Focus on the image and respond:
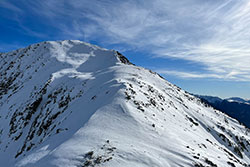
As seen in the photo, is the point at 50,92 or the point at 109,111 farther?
the point at 50,92

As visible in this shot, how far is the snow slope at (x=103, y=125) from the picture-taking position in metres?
8.39

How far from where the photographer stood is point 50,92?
28.3 m

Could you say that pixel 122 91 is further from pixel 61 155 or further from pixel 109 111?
pixel 61 155

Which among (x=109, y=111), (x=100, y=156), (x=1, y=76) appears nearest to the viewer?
(x=100, y=156)

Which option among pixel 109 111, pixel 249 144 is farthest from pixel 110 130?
pixel 249 144

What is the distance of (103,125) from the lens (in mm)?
10945

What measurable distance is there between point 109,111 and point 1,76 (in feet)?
182

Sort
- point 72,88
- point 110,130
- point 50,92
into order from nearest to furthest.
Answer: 1. point 110,130
2. point 72,88
3. point 50,92

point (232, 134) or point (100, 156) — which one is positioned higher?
point (232, 134)

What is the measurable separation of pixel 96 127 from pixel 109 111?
90.0 inches

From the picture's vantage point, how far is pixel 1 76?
49688 mm

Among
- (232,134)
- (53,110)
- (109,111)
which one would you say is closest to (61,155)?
(109,111)

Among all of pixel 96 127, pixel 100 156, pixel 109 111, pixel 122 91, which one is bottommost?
pixel 100 156

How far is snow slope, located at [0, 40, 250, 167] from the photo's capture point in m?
8.39
